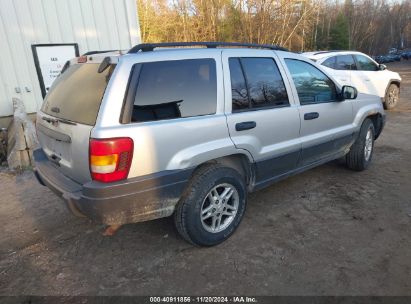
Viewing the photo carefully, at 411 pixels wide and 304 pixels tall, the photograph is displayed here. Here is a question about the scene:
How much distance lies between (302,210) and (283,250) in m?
0.87

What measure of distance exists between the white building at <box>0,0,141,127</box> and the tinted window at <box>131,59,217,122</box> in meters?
5.72

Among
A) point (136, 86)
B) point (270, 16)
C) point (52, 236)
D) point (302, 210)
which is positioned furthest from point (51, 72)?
point (270, 16)

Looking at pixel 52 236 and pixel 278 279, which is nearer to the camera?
pixel 278 279

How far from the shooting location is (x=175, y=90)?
8.46ft

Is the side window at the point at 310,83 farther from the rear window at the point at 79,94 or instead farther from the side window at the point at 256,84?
the rear window at the point at 79,94

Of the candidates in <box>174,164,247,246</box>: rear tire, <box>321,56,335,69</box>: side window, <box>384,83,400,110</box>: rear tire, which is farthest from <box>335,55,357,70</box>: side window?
<box>174,164,247,246</box>: rear tire

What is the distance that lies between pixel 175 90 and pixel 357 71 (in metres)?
7.98

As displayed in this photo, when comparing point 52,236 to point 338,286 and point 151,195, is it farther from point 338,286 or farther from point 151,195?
point 338,286

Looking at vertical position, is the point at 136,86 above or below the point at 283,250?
above

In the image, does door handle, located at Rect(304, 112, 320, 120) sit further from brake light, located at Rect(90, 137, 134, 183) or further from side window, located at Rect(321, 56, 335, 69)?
side window, located at Rect(321, 56, 335, 69)

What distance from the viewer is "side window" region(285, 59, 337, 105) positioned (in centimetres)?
356

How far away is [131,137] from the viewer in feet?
7.53

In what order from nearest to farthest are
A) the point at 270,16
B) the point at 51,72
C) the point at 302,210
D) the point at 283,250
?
the point at 283,250 < the point at 302,210 < the point at 51,72 < the point at 270,16

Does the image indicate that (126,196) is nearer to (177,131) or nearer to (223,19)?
(177,131)
